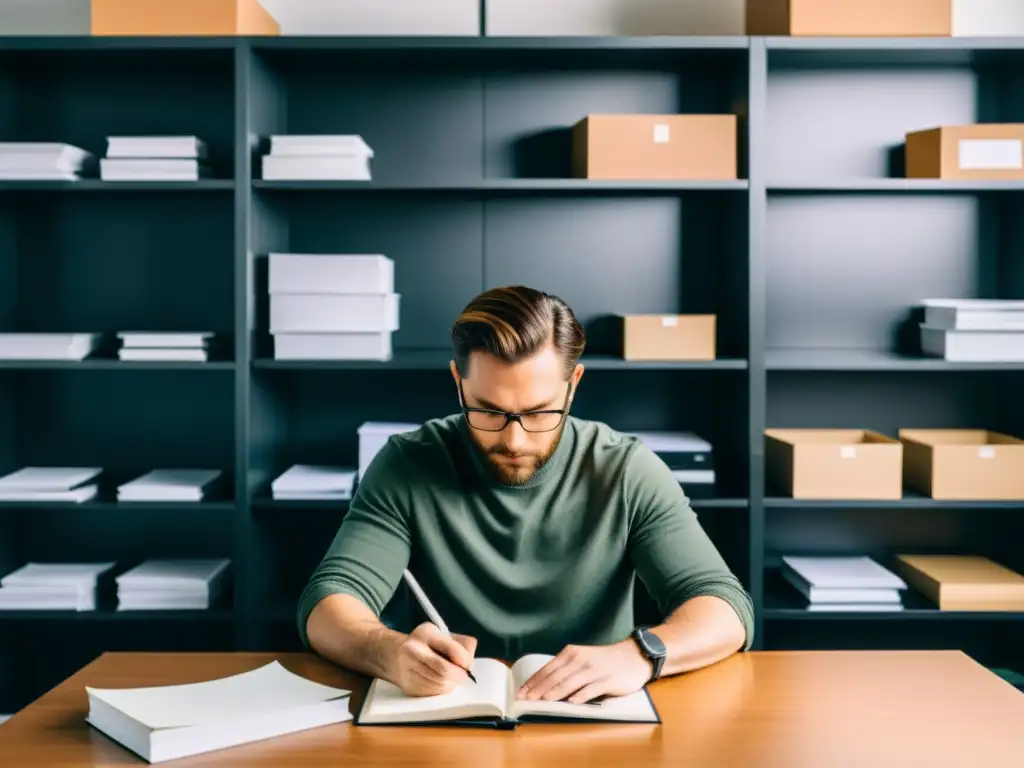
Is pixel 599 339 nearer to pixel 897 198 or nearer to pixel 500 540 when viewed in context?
pixel 897 198

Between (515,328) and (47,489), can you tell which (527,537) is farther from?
(47,489)

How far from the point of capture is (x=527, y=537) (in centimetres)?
183

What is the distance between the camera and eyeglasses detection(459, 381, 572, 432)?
1.68 meters

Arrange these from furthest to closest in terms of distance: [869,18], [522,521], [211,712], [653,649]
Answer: [869,18]
[522,521]
[653,649]
[211,712]

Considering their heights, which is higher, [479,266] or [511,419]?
[479,266]

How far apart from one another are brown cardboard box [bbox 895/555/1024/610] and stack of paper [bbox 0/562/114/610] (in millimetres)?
2280

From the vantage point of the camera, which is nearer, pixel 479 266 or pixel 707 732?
pixel 707 732

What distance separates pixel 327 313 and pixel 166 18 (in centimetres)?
88

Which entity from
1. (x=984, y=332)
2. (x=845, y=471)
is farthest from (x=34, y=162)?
(x=984, y=332)

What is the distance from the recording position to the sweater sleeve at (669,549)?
5.60 ft

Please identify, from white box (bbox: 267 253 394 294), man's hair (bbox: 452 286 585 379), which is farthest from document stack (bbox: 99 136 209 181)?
man's hair (bbox: 452 286 585 379)

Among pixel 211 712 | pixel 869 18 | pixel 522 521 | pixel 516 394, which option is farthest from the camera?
pixel 869 18

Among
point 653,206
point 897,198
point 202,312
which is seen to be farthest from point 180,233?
point 897,198

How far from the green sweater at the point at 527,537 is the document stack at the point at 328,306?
99 centimetres
